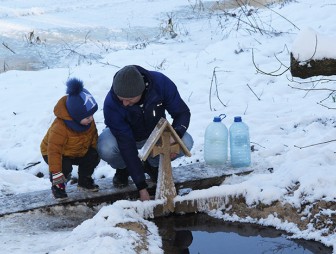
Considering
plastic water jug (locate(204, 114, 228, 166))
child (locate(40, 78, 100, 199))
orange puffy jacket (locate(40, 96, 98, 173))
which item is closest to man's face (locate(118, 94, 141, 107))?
child (locate(40, 78, 100, 199))

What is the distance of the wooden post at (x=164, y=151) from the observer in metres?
4.12

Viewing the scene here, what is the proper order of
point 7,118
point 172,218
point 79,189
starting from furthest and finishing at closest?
point 7,118, point 79,189, point 172,218

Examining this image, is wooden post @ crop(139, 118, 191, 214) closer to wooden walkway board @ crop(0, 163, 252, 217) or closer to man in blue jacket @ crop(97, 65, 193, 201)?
man in blue jacket @ crop(97, 65, 193, 201)

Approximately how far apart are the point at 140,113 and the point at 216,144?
41.1 inches

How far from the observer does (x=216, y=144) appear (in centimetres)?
517

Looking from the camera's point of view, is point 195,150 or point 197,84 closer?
point 195,150

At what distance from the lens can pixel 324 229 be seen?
4047 millimetres

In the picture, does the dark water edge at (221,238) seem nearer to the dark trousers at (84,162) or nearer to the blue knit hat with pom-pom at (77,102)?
the dark trousers at (84,162)

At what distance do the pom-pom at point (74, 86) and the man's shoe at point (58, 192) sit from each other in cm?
75

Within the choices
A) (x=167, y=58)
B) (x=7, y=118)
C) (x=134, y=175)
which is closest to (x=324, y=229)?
(x=134, y=175)

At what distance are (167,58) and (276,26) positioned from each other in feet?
5.87

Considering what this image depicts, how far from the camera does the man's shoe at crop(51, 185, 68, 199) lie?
4458 millimetres

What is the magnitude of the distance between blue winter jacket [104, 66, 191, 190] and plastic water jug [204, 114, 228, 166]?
685mm

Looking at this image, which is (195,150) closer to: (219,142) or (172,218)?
(219,142)
